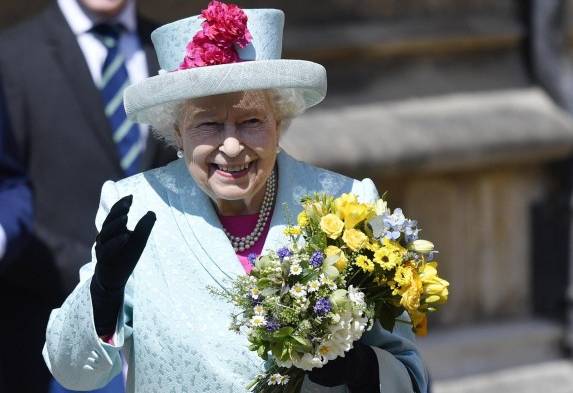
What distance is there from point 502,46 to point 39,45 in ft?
8.10

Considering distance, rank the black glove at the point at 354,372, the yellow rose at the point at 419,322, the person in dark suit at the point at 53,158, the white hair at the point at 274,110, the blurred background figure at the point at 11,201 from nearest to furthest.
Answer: the black glove at the point at 354,372
the yellow rose at the point at 419,322
the white hair at the point at 274,110
the blurred background figure at the point at 11,201
the person in dark suit at the point at 53,158

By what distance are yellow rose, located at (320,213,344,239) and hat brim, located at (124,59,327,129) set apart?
0.29 meters

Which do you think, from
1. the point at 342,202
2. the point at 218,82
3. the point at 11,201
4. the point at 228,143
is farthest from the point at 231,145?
the point at 11,201

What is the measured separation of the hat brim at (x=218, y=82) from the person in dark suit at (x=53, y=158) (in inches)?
42.8

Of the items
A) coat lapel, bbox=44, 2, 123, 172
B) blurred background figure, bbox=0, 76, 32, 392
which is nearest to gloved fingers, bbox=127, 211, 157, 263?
blurred background figure, bbox=0, 76, 32, 392

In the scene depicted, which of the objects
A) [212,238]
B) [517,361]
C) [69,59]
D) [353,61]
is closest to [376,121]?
[353,61]

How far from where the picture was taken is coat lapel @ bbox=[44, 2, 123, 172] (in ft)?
12.6

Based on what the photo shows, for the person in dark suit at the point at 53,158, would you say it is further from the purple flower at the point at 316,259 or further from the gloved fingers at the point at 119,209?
the purple flower at the point at 316,259

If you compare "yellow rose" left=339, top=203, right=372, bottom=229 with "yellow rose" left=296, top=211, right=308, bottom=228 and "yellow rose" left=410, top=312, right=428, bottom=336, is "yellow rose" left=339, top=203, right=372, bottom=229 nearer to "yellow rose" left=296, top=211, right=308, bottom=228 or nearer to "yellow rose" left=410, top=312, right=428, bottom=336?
"yellow rose" left=296, top=211, right=308, bottom=228

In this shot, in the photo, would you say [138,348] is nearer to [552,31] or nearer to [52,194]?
[52,194]

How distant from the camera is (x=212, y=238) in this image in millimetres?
2697

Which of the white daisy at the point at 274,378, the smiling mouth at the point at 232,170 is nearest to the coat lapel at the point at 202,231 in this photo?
the smiling mouth at the point at 232,170

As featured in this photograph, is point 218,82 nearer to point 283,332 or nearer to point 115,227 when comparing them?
point 115,227

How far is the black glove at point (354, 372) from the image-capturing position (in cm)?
250
